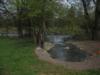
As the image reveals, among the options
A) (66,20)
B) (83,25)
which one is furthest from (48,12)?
(83,25)

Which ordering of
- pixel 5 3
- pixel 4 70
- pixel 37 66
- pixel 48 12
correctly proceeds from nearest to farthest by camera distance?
pixel 4 70, pixel 37 66, pixel 48 12, pixel 5 3

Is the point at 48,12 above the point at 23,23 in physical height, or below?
above

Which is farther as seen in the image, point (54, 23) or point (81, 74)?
point (54, 23)

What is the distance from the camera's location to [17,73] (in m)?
8.12

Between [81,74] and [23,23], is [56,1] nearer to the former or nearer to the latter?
[81,74]

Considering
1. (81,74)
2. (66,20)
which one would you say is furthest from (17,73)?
(66,20)

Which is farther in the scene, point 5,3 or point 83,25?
point 5,3

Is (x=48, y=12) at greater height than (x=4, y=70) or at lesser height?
greater

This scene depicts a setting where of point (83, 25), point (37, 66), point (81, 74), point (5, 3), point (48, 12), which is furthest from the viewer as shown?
point (5, 3)

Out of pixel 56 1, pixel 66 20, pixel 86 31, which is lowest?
pixel 86 31

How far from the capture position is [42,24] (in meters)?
18.0

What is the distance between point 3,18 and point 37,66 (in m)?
25.3

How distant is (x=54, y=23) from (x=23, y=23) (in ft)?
22.1

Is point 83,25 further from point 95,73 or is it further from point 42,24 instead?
point 95,73
